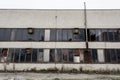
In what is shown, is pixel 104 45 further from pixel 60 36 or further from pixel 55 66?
pixel 55 66

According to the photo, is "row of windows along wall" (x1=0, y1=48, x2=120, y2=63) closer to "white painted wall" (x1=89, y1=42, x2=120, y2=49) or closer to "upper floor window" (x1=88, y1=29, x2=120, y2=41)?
"white painted wall" (x1=89, y1=42, x2=120, y2=49)

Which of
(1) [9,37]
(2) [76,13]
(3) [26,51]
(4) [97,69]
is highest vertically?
(2) [76,13]

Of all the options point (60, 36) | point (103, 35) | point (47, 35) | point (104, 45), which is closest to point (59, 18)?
point (60, 36)

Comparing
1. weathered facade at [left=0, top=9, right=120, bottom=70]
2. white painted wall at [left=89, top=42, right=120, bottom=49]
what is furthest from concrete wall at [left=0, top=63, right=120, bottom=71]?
white painted wall at [left=89, top=42, right=120, bottom=49]

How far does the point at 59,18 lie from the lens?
27.8 m

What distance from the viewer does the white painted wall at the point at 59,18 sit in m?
27.6

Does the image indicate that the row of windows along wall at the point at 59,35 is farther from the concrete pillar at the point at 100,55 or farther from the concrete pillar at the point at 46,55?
the concrete pillar at the point at 46,55

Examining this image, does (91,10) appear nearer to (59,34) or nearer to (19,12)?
(59,34)

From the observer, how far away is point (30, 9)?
92.2ft

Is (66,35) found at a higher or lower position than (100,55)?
higher

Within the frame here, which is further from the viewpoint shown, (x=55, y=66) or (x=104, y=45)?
(x=104, y=45)

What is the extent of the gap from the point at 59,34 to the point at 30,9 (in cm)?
489

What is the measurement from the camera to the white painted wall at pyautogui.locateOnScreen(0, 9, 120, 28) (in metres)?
27.6

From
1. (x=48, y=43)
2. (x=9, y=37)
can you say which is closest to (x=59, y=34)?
(x=48, y=43)
